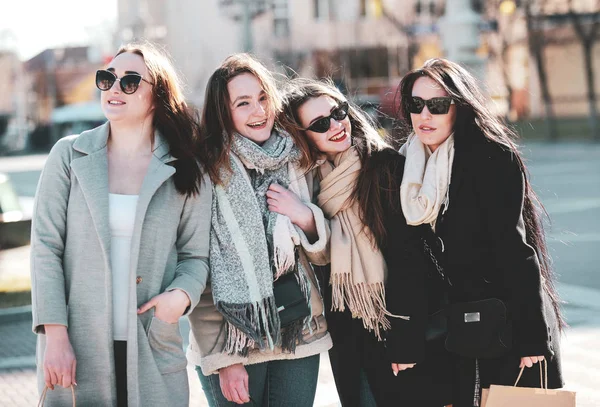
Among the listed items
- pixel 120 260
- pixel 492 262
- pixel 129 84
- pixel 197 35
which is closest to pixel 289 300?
pixel 120 260

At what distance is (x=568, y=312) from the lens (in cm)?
764

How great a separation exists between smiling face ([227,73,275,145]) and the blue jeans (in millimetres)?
931

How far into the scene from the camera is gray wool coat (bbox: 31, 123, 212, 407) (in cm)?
296

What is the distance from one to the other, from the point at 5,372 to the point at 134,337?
3985 millimetres

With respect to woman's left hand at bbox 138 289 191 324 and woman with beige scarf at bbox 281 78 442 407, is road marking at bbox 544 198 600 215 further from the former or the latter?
woman's left hand at bbox 138 289 191 324

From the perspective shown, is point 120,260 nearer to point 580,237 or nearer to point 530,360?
point 530,360

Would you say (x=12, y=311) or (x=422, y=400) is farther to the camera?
(x=12, y=311)

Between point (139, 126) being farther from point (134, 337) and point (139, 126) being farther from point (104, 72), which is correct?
point (134, 337)

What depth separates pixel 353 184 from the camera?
342 cm

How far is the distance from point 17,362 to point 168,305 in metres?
4.26

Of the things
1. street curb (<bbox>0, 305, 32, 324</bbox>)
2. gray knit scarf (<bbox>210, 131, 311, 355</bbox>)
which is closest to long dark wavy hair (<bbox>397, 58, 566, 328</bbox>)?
gray knit scarf (<bbox>210, 131, 311, 355</bbox>)

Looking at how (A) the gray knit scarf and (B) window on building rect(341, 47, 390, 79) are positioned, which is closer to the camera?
(A) the gray knit scarf

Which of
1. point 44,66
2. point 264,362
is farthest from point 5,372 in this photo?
point 44,66

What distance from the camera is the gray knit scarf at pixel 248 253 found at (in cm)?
324
